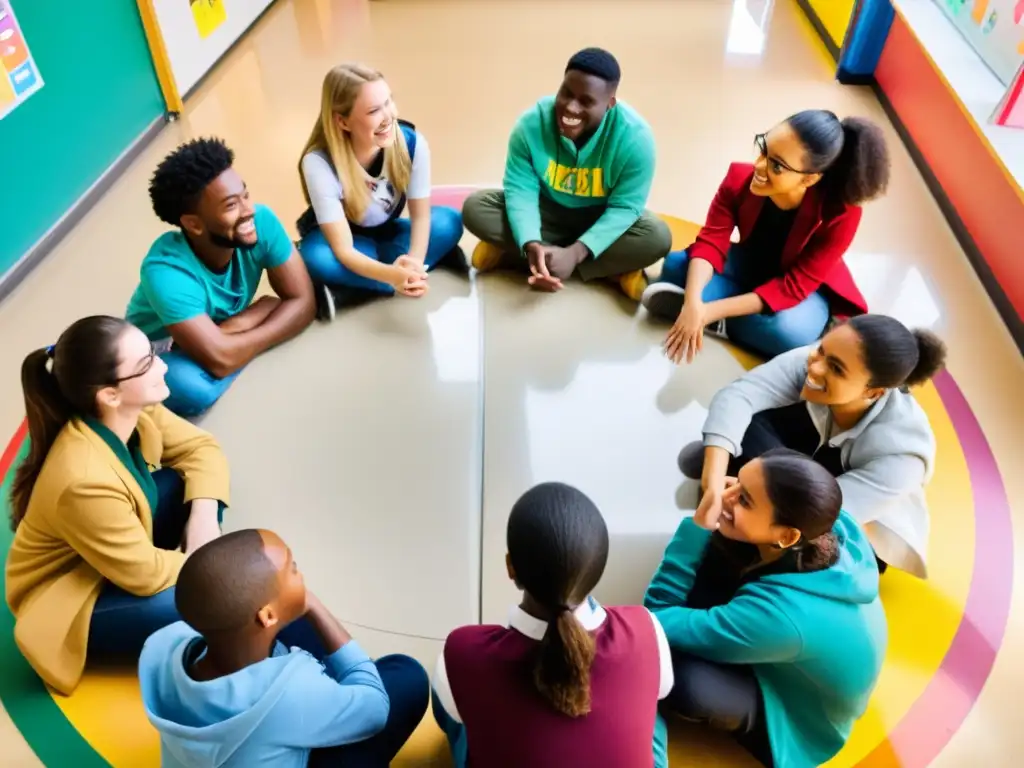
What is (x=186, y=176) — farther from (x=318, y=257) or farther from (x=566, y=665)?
(x=566, y=665)

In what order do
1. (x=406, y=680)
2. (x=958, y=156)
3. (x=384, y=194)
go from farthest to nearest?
(x=958, y=156) → (x=384, y=194) → (x=406, y=680)

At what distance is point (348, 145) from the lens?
7.81 feet

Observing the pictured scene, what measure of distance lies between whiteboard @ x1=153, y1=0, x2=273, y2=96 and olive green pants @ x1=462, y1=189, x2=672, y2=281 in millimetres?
1960

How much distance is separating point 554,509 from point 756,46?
4.23 metres

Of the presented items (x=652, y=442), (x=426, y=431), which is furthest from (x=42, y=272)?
(x=652, y=442)

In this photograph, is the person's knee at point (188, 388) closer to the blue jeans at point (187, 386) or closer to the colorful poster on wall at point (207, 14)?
the blue jeans at point (187, 386)

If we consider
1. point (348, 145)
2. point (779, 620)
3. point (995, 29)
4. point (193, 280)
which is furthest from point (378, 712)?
point (995, 29)

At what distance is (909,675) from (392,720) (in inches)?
46.7

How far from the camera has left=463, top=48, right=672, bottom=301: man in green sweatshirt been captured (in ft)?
8.17

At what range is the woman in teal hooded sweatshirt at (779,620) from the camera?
4.72 feet

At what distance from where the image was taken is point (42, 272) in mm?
2889

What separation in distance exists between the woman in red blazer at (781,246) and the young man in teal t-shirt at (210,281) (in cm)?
121

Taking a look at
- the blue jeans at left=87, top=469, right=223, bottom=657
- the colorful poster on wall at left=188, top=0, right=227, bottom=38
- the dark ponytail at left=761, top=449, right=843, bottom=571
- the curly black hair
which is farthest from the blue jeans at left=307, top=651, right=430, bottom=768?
the colorful poster on wall at left=188, top=0, right=227, bottom=38

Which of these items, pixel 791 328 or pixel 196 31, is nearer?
pixel 791 328
